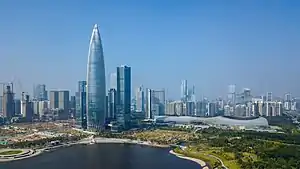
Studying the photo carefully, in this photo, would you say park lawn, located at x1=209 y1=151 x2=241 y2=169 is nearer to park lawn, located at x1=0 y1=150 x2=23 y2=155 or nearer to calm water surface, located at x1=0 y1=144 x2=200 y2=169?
calm water surface, located at x1=0 y1=144 x2=200 y2=169

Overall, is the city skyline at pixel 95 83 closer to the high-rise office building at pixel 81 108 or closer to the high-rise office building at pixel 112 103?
the high-rise office building at pixel 81 108

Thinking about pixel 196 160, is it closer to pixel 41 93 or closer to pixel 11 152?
pixel 11 152

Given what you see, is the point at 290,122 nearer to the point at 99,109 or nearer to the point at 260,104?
A: the point at 260,104

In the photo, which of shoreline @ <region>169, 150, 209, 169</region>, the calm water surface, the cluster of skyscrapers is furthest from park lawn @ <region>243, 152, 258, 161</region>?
the cluster of skyscrapers

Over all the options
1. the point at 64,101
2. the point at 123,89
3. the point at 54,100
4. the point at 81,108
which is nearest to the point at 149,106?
the point at 123,89

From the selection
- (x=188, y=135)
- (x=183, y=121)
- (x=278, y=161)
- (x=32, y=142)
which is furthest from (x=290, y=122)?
(x=32, y=142)
